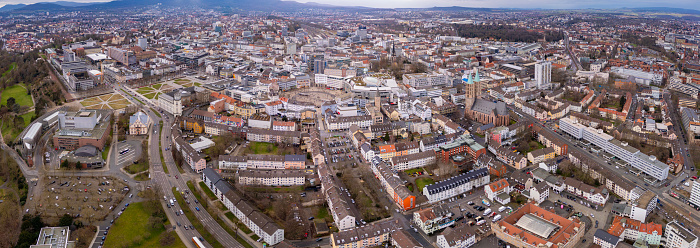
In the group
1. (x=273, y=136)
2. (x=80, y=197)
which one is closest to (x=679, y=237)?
(x=273, y=136)

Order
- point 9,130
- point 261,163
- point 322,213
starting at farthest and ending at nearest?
point 9,130 < point 261,163 < point 322,213

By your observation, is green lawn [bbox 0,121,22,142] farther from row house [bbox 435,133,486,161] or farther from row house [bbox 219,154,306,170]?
row house [bbox 435,133,486,161]

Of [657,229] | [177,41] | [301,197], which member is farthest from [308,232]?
[177,41]

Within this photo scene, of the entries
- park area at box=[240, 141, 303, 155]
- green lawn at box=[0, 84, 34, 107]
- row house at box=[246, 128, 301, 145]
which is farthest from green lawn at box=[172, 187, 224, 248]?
green lawn at box=[0, 84, 34, 107]

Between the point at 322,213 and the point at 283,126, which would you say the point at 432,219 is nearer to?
the point at 322,213

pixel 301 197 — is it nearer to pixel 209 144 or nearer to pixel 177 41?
pixel 209 144

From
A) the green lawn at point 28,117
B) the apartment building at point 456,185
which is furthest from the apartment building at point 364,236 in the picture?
the green lawn at point 28,117

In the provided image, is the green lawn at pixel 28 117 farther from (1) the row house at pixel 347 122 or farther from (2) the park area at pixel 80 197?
(1) the row house at pixel 347 122
